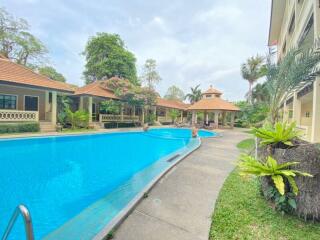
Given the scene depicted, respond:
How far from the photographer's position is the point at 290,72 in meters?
5.91

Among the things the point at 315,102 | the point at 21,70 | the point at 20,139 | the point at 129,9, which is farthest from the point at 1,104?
the point at 315,102

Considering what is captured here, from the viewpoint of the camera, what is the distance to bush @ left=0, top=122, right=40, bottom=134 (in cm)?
1295

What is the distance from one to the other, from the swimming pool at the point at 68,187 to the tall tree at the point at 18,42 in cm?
2205

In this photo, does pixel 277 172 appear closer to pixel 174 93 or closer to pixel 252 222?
pixel 252 222

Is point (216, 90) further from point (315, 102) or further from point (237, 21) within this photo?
point (315, 102)

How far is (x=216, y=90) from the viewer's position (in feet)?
104

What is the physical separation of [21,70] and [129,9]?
10792 millimetres

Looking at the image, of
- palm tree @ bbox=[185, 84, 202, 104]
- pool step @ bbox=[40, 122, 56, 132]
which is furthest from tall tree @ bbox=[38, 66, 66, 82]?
palm tree @ bbox=[185, 84, 202, 104]

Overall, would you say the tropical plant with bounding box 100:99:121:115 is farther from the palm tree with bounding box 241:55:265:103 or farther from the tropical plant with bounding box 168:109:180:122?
the palm tree with bounding box 241:55:265:103

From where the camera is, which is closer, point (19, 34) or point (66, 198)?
point (66, 198)

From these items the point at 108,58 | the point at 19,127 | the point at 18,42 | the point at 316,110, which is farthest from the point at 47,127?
the point at 316,110

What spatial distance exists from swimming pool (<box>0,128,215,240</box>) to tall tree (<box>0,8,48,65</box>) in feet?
72.3

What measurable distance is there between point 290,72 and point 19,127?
17178mm

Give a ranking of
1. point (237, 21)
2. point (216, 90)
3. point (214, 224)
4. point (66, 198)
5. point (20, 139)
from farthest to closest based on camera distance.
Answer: point (216, 90) → point (237, 21) → point (20, 139) → point (66, 198) → point (214, 224)
